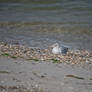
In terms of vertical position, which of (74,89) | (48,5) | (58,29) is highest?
(48,5)

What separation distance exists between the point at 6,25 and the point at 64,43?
149 inches

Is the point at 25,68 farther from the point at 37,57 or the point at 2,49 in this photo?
the point at 2,49

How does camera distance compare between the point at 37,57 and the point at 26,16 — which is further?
the point at 26,16

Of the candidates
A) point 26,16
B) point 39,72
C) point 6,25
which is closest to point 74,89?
point 39,72

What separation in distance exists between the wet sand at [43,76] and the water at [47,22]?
2.62 m

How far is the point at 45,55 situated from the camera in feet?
24.4

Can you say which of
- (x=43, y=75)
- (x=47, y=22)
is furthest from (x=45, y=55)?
(x=47, y=22)

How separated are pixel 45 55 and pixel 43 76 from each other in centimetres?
184

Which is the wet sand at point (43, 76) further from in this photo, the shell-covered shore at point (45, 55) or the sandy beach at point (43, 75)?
the shell-covered shore at point (45, 55)

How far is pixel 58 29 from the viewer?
38.1 ft

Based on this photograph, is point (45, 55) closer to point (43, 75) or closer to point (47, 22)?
Result: point (43, 75)

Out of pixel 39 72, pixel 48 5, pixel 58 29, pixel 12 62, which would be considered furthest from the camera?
pixel 48 5

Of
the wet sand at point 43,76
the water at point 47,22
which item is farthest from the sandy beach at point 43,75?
the water at point 47,22

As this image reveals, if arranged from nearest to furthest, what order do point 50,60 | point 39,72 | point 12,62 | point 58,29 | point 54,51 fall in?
point 39,72 < point 12,62 < point 50,60 < point 54,51 < point 58,29
